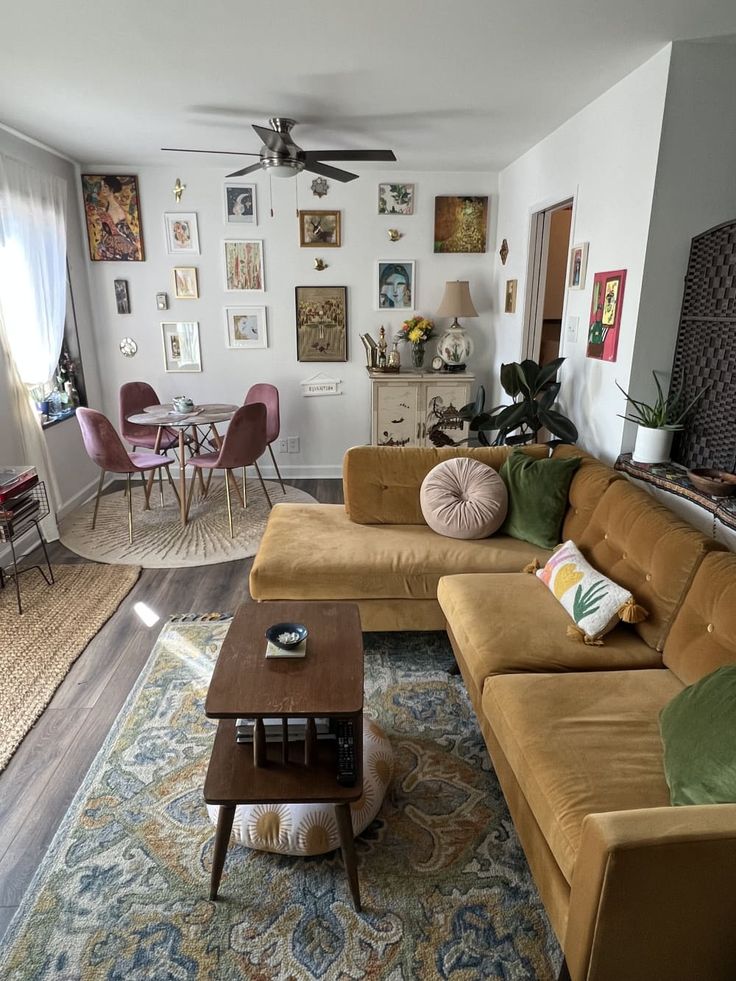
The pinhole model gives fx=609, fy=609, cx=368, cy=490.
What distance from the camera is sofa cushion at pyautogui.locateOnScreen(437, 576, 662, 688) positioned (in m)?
1.95

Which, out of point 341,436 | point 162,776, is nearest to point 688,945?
point 162,776

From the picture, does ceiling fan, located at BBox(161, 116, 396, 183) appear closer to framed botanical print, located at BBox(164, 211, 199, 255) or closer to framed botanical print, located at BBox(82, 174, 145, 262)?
framed botanical print, located at BBox(164, 211, 199, 255)

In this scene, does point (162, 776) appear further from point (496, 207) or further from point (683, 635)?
point (496, 207)

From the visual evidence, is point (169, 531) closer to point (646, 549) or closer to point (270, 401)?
point (270, 401)

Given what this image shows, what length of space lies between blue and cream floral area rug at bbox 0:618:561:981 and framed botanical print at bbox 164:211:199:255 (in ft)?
12.8

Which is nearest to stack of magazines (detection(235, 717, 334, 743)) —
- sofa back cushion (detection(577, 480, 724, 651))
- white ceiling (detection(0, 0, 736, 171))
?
sofa back cushion (detection(577, 480, 724, 651))

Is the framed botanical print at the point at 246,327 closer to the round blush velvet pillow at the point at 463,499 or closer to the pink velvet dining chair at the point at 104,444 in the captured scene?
the pink velvet dining chair at the point at 104,444

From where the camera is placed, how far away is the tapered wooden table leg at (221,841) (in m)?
1.59

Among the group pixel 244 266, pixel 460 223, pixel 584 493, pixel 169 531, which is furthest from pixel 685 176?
pixel 169 531

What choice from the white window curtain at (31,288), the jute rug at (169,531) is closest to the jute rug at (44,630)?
the jute rug at (169,531)

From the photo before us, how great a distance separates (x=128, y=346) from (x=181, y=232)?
1.01 m

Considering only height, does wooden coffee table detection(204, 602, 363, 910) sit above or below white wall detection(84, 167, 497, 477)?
below

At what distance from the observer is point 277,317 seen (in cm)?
504

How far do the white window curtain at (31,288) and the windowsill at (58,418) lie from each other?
0.29m
